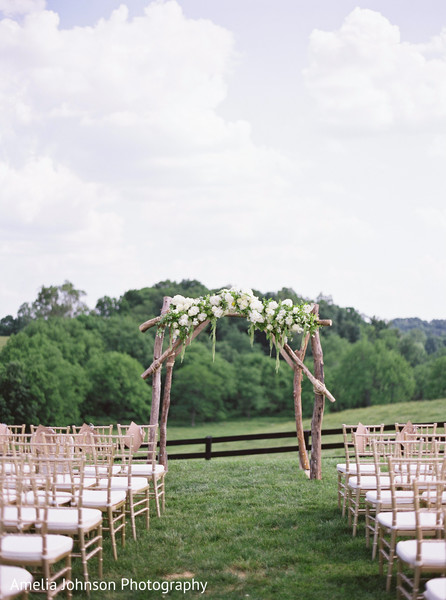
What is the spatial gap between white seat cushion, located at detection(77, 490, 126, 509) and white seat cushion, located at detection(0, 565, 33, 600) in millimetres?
1829

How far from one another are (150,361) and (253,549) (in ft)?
138

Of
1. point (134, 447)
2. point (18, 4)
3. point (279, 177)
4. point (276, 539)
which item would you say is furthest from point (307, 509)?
point (279, 177)

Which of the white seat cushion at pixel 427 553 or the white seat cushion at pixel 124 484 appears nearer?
Result: the white seat cushion at pixel 427 553

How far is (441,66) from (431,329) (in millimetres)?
34546

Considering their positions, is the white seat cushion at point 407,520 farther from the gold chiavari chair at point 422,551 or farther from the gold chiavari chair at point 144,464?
the gold chiavari chair at point 144,464

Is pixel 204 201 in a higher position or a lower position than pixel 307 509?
higher

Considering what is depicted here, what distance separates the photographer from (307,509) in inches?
326

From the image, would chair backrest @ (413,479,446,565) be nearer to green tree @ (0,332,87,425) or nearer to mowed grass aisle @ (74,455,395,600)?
mowed grass aisle @ (74,455,395,600)

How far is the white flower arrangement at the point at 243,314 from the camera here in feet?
31.9

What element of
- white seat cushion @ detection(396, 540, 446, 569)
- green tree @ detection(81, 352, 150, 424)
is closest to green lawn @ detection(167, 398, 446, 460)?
green tree @ detection(81, 352, 150, 424)

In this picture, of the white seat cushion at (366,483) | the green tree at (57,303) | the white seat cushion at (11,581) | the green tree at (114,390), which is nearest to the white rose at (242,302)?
the white seat cushion at (366,483)

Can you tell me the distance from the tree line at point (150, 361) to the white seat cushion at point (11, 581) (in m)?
37.0

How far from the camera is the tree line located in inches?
1665

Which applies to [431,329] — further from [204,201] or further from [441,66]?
[441,66]
